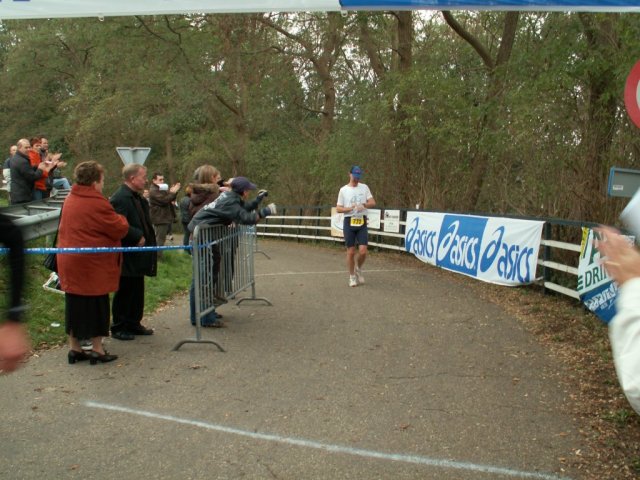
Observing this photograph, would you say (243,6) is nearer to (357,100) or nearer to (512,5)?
(512,5)

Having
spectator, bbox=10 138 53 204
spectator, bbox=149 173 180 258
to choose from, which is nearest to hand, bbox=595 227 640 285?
spectator, bbox=10 138 53 204

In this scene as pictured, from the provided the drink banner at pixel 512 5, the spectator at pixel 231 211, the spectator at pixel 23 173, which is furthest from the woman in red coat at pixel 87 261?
the spectator at pixel 23 173

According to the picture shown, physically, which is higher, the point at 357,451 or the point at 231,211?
the point at 231,211

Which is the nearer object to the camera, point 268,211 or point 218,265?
point 268,211

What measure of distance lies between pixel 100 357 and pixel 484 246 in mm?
7157

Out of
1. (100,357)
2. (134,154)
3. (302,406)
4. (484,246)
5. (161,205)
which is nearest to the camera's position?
(302,406)

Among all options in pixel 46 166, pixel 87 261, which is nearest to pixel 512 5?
pixel 87 261

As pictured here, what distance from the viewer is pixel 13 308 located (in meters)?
2.39

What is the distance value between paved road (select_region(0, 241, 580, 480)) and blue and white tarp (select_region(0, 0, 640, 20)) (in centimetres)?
308

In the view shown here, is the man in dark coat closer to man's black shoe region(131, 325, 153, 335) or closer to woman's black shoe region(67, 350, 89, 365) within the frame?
man's black shoe region(131, 325, 153, 335)

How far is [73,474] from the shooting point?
157 inches

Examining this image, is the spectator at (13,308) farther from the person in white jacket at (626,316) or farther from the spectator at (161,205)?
the spectator at (161,205)

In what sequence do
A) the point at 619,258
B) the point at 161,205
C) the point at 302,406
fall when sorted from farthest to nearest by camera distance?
the point at 161,205 < the point at 302,406 < the point at 619,258

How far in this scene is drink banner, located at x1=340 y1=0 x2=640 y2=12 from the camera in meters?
4.54
